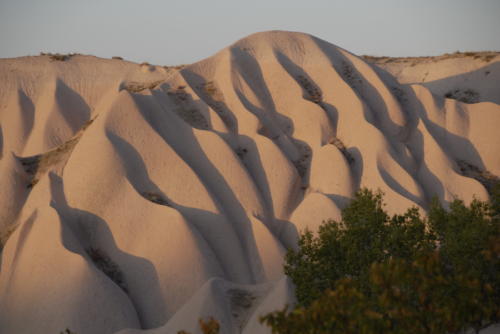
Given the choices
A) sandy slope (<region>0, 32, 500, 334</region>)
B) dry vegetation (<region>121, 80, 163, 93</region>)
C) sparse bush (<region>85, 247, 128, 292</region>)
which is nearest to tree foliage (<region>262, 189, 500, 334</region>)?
sandy slope (<region>0, 32, 500, 334</region>)

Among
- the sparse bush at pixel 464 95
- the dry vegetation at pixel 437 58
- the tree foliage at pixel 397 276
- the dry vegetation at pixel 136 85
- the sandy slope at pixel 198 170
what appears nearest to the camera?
the tree foliage at pixel 397 276

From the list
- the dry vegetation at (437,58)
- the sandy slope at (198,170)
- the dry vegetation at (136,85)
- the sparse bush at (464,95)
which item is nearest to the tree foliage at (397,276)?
the sandy slope at (198,170)

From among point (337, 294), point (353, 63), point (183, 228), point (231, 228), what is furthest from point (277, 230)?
point (337, 294)

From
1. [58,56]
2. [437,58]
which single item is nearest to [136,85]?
[58,56]

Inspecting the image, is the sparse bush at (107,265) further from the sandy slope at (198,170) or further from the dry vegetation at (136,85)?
the dry vegetation at (136,85)

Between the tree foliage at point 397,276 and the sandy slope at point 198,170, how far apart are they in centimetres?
386

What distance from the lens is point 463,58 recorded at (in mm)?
48812

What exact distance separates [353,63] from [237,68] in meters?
6.96

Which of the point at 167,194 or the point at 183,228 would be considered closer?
the point at 183,228

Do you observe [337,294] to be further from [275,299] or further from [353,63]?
[353,63]

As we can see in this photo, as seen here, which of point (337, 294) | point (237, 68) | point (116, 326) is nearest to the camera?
point (337, 294)

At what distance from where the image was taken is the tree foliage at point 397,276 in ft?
36.2

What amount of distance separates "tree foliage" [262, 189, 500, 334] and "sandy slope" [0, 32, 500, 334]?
3.86 m

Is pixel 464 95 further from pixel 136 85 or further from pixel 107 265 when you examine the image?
pixel 107 265
